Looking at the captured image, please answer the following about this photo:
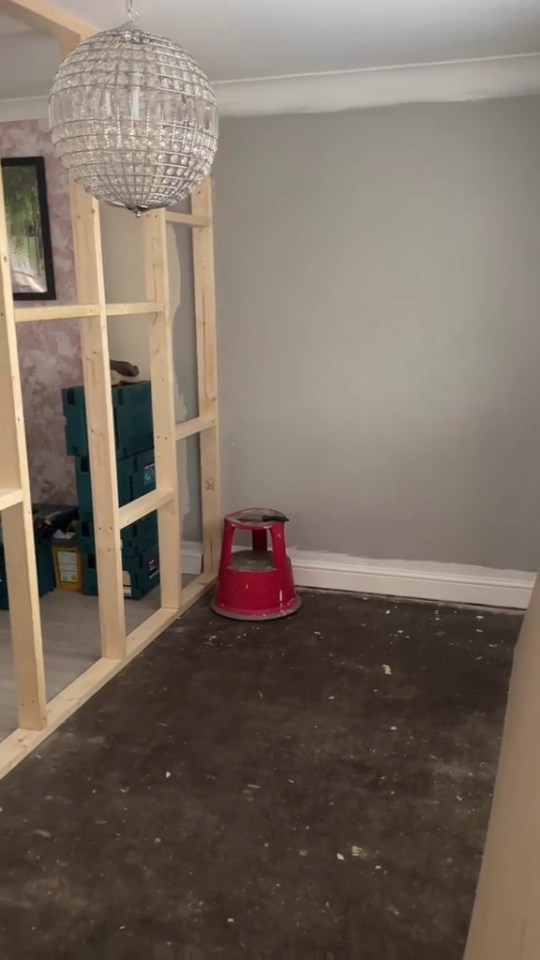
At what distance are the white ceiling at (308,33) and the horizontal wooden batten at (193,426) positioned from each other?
1389 millimetres

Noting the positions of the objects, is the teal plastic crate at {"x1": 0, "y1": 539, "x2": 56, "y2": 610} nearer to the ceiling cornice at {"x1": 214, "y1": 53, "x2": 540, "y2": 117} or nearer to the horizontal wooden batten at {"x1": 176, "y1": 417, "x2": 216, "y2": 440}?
the horizontal wooden batten at {"x1": 176, "y1": 417, "x2": 216, "y2": 440}

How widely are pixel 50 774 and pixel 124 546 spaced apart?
1351mm

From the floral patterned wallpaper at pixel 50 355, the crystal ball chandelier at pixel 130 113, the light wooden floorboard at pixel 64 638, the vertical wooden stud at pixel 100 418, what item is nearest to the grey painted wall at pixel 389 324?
the floral patterned wallpaper at pixel 50 355

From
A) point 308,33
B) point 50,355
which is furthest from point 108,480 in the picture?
point 308,33

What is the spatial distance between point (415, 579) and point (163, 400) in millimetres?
1367

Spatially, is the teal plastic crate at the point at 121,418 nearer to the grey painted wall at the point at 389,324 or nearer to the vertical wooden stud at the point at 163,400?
the vertical wooden stud at the point at 163,400

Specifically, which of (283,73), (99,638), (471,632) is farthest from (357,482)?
(283,73)

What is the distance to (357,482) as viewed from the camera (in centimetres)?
375

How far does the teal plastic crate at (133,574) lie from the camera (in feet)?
12.0

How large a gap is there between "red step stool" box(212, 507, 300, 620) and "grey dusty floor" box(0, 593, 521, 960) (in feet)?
0.66

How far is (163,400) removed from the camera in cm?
330

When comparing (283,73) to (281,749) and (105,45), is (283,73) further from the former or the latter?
(281,749)

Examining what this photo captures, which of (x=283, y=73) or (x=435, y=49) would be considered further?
(x=283, y=73)

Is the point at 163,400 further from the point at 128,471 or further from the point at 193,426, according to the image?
the point at 128,471
